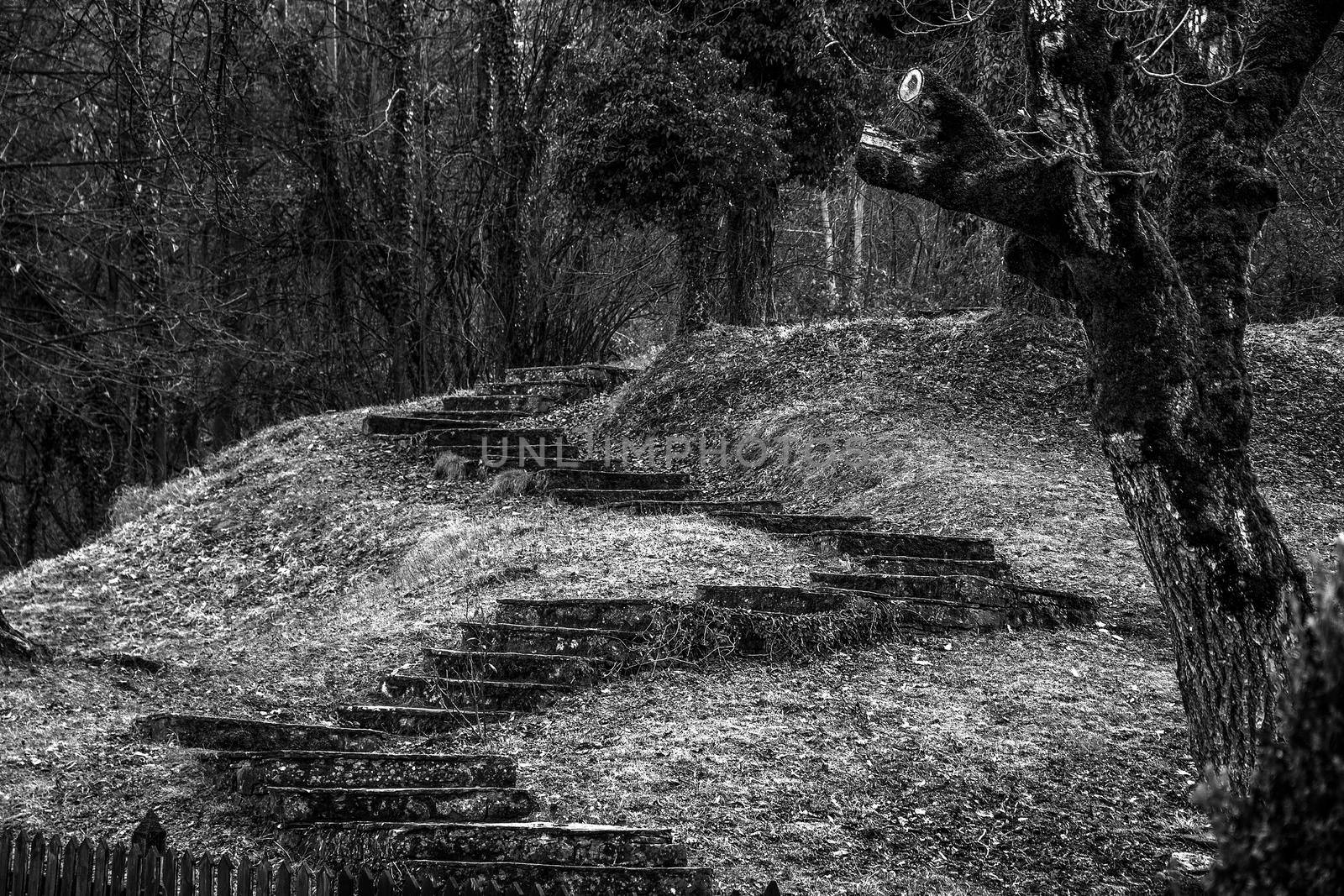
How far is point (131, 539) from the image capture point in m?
13.4

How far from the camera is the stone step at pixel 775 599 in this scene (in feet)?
28.2

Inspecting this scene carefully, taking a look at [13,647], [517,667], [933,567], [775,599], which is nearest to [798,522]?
[933,567]

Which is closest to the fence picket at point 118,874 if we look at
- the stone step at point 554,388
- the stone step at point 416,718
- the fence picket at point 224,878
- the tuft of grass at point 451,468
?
the fence picket at point 224,878

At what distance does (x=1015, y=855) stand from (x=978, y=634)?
10.1 feet

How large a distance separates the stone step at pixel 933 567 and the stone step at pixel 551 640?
2605 millimetres

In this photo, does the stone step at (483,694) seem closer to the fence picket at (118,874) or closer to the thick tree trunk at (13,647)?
the fence picket at (118,874)

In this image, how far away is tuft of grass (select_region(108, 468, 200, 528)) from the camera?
1455 cm

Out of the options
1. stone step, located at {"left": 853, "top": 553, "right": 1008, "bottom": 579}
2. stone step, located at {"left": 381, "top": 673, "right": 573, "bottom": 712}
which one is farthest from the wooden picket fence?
stone step, located at {"left": 853, "top": 553, "right": 1008, "bottom": 579}

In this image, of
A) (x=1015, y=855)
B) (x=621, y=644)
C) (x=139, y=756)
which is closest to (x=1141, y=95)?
(x=621, y=644)

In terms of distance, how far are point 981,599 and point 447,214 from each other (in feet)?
51.8

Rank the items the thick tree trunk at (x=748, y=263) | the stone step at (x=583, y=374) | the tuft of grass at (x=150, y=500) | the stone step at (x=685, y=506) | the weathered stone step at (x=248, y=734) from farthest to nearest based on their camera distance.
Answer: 1. the thick tree trunk at (x=748, y=263)
2. the stone step at (x=583, y=374)
3. the tuft of grass at (x=150, y=500)
4. the stone step at (x=685, y=506)
5. the weathered stone step at (x=248, y=734)

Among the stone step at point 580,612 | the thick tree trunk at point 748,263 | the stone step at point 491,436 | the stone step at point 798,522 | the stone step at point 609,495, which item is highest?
the thick tree trunk at point 748,263

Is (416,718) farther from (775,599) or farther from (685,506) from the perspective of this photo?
(685,506)

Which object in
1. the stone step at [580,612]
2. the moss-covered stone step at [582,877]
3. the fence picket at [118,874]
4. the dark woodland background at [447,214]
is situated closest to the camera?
the fence picket at [118,874]
